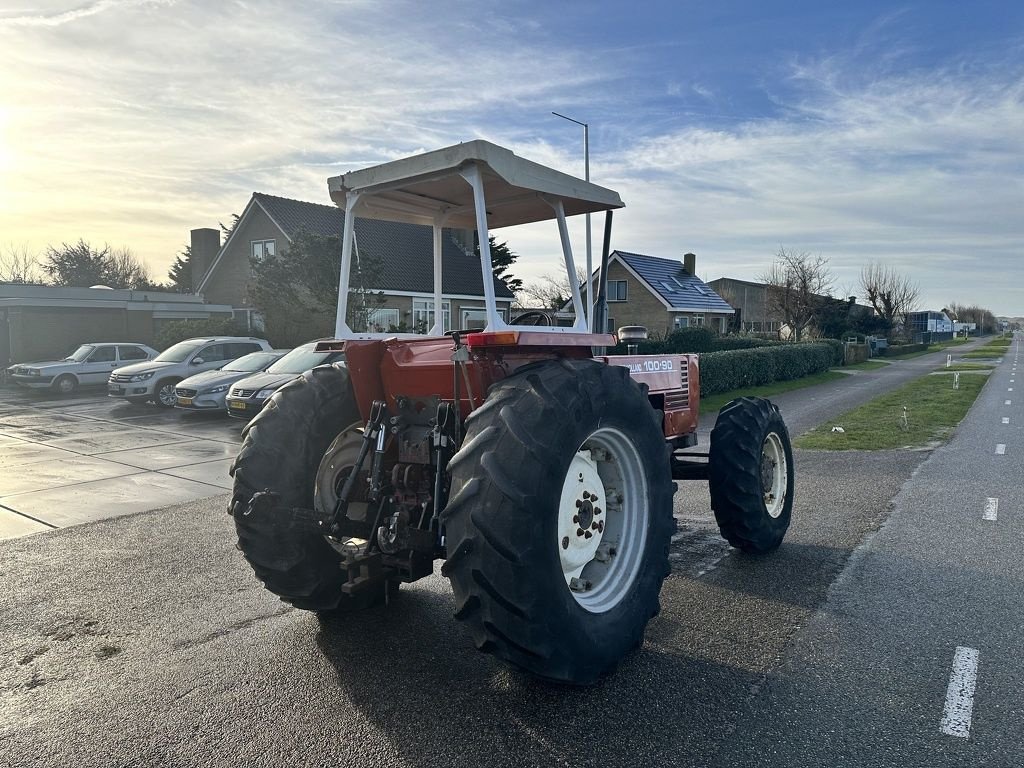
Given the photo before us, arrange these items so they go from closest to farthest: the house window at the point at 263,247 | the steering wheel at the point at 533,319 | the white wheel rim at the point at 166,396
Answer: the steering wheel at the point at 533,319, the white wheel rim at the point at 166,396, the house window at the point at 263,247

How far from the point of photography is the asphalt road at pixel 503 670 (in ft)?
10.2

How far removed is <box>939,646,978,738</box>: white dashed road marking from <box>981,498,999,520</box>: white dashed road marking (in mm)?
3430

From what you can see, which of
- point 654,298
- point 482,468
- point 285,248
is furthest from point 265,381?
point 654,298

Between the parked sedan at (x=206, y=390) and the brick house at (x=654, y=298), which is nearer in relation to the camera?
the parked sedan at (x=206, y=390)

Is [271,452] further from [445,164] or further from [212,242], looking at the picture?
[212,242]

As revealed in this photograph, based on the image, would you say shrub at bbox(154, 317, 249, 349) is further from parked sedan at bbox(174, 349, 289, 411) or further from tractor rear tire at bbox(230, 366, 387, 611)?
tractor rear tire at bbox(230, 366, 387, 611)

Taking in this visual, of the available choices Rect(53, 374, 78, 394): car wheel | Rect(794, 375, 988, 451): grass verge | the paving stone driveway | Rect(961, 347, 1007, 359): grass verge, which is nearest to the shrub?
Rect(53, 374, 78, 394): car wheel

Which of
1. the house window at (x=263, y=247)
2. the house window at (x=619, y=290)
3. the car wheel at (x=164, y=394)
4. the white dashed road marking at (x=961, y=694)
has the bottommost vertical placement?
the white dashed road marking at (x=961, y=694)

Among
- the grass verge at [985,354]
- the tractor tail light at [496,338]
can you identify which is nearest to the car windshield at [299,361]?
the tractor tail light at [496,338]

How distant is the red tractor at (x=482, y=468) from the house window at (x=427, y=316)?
0.62 m

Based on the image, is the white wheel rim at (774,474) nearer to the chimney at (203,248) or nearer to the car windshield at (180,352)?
the car windshield at (180,352)

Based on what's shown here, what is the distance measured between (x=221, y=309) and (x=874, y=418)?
2546 cm

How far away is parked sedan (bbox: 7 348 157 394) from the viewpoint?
2017 centimetres

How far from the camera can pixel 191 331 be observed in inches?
1027
